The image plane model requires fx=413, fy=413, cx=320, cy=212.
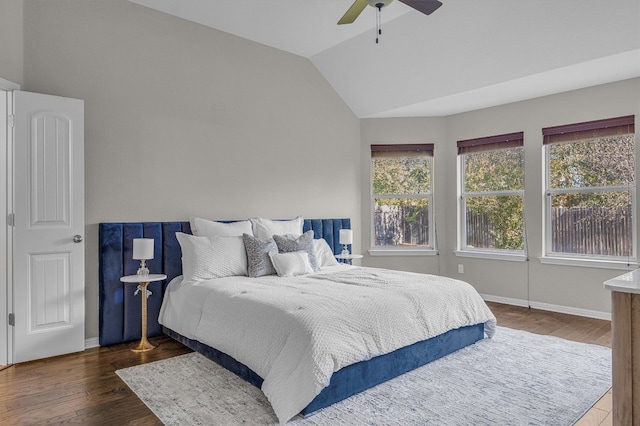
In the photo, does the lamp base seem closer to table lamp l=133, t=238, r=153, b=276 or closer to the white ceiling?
table lamp l=133, t=238, r=153, b=276

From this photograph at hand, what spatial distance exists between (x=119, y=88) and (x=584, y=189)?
198 inches

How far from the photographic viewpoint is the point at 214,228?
13.4ft

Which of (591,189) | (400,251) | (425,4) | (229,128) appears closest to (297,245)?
(229,128)

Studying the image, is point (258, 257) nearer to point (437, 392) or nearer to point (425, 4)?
point (437, 392)

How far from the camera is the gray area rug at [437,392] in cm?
234

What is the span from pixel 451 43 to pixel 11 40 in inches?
156

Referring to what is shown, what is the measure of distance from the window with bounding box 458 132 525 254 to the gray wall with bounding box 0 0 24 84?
5.06 meters

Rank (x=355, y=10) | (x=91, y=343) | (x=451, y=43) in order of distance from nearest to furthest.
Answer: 1. (x=355, y=10)
2. (x=91, y=343)
3. (x=451, y=43)

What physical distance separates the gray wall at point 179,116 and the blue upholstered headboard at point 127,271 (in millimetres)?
97

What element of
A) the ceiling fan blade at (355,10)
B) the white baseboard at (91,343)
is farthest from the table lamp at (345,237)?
the white baseboard at (91,343)

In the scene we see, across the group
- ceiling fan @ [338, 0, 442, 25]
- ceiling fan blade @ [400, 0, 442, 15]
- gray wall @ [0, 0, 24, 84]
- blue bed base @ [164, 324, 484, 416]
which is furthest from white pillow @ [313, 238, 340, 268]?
gray wall @ [0, 0, 24, 84]

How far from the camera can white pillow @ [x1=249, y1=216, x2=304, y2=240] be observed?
4.38m

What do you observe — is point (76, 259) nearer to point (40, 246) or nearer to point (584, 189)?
point (40, 246)

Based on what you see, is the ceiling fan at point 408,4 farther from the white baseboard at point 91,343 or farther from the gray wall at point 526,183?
the white baseboard at point 91,343
